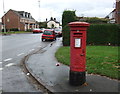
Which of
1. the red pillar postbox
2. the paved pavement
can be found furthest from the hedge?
the red pillar postbox

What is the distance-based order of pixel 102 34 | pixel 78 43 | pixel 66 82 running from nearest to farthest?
pixel 78 43, pixel 66 82, pixel 102 34

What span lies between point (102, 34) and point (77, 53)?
12115 mm

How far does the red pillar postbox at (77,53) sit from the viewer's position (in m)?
5.24

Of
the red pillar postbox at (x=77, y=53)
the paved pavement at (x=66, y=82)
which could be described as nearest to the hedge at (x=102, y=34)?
the paved pavement at (x=66, y=82)

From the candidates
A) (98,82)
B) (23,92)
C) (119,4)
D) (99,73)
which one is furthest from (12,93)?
(119,4)

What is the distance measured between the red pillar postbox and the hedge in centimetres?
1173

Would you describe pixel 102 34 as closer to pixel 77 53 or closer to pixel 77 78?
pixel 77 53

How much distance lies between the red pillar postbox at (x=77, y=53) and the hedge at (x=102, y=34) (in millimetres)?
11732

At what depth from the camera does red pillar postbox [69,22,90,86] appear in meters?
5.24

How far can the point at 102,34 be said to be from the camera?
55.4 feet

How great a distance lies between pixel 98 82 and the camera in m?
5.50

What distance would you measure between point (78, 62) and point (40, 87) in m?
1.32

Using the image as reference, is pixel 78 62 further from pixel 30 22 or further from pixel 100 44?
pixel 30 22

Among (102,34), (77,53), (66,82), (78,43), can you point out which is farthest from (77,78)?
(102,34)
